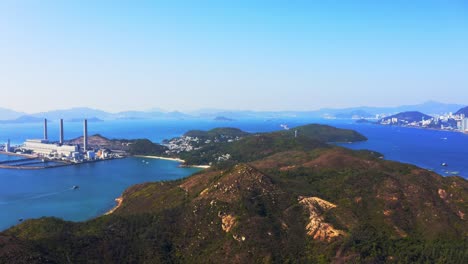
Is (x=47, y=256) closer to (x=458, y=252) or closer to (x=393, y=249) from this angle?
(x=393, y=249)

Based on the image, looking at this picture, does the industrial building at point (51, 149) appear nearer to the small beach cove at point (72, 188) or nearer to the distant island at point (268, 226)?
the small beach cove at point (72, 188)

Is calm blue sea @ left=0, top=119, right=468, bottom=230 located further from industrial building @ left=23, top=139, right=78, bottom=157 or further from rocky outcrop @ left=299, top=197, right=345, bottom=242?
rocky outcrop @ left=299, top=197, right=345, bottom=242

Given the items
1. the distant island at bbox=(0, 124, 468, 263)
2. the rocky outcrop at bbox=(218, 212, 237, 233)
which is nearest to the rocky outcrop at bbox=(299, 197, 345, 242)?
the distant island at bbox=(0, 124, 468, 263)

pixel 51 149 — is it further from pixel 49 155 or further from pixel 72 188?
pixel 72 188

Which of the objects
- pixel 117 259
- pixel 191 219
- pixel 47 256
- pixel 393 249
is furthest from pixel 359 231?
pixel 47 256

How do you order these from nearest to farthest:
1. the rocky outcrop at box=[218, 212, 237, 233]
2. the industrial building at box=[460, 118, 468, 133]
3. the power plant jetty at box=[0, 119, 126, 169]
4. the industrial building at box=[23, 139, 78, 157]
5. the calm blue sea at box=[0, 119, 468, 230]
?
the rocky outcrop at box=[218, 212, 237, 233], the calm blue sea at box=[0, 119, 468, 230], the power plant jetty at box=[0, 119, 126, 169], the industrial building at box=[23, 139, 78, 157], the industrial building at box=[460, 118, 468, 133]

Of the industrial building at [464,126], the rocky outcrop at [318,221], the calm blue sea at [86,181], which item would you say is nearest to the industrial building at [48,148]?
the calm blue sea at [86,181]

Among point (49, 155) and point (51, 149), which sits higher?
point (51, 149)

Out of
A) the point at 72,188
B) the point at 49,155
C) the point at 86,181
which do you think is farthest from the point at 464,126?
the point at 72,188
